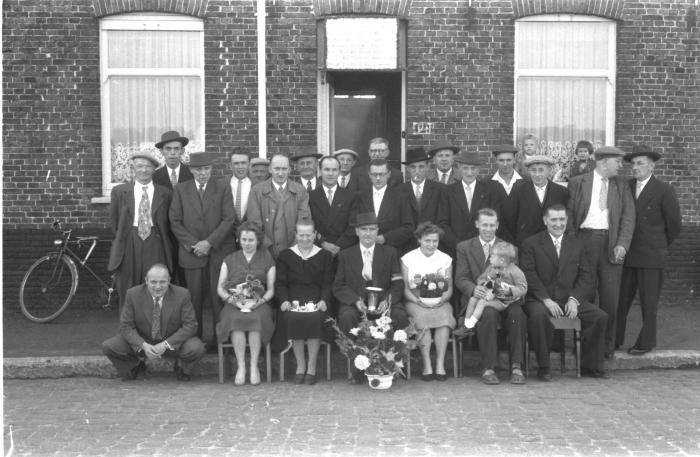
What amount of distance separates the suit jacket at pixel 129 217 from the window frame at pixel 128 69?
2880mm

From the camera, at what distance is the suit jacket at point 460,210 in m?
9.08

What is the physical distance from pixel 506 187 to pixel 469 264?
1.09m

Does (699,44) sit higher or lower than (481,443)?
higher

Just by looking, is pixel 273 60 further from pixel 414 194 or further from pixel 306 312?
pixel 306 312

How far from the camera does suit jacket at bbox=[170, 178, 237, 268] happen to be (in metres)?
8.90

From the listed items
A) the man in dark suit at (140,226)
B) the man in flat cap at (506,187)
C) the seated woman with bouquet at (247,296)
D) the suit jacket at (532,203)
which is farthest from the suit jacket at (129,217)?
the suit jacket at (532,203)

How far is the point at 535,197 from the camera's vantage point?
29.8 feet

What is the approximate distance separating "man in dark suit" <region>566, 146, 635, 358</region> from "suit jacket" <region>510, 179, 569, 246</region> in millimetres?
170

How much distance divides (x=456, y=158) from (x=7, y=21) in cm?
614

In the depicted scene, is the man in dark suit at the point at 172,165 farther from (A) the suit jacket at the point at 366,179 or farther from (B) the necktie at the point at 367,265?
(B) the necktie at the point at 367,265

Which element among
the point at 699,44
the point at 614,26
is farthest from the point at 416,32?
the point at 699,44

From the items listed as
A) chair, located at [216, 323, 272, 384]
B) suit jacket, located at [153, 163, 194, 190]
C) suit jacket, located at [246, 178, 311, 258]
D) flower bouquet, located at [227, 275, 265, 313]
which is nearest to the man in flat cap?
suit jacket, located at [246, 178, 311, 258]

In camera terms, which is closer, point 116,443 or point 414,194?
point 116,443

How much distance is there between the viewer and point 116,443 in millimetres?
6156
